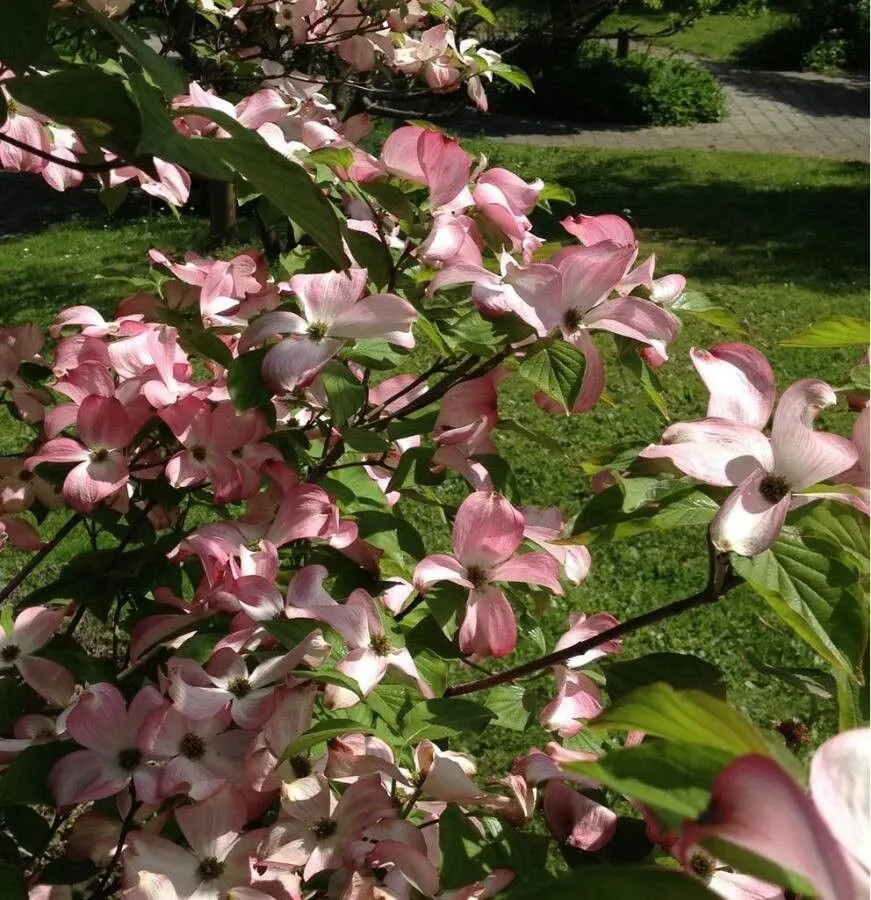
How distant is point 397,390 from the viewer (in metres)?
1.01

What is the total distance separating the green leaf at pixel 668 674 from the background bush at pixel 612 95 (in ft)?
29.4

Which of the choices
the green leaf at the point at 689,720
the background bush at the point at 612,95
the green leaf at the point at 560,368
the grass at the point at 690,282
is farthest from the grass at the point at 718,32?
the green leaf at the point at 689,720

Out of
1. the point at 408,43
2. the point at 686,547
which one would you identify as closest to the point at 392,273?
the point at 408,43

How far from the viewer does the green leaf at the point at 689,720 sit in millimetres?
273

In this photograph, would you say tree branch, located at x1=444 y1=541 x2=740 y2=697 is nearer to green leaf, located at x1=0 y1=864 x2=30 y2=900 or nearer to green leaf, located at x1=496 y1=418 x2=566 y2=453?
green leaf, located at x1=496 y1=418 x2=566 y2=453

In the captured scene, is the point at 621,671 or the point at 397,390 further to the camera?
the point at 397,390

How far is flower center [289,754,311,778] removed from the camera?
0.72m

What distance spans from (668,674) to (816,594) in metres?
0.15

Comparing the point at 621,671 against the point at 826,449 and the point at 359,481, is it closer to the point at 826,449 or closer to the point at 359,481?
the point at 826,449

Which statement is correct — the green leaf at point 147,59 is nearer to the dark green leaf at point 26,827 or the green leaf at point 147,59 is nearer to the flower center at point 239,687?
the flower center at point 239,687

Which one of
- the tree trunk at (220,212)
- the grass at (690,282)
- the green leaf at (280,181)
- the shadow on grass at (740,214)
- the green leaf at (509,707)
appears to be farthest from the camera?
the shadow on grass at (740,214)

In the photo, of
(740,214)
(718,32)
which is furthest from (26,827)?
(718,32)

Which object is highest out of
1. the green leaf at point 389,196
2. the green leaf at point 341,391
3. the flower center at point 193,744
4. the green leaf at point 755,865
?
the green leaf at point 389,196

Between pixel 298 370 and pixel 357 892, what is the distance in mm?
353
